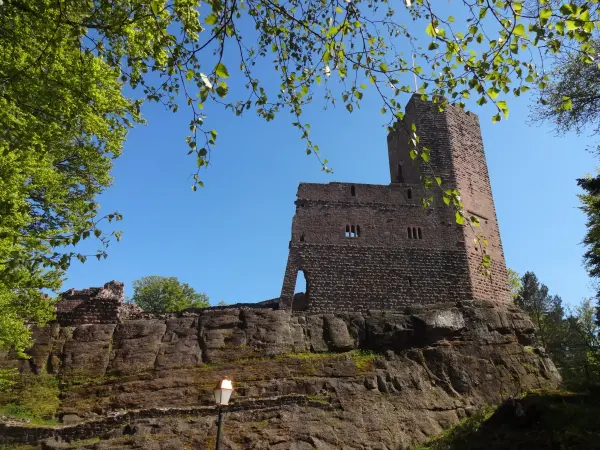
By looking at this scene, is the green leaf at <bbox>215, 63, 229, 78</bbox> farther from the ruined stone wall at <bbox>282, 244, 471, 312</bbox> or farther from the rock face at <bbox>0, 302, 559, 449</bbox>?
the ruined stone wall at <bbox>282, 244, 471, 312</bbox>

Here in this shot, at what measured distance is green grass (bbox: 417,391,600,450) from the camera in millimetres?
9000

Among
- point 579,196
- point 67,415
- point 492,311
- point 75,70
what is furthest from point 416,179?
point 67,415

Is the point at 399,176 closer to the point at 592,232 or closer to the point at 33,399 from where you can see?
the point at 592,232

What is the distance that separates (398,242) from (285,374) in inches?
344

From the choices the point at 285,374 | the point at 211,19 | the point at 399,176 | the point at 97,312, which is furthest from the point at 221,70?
the point at 399,176

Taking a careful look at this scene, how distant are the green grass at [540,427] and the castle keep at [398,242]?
A: 763 centimetres

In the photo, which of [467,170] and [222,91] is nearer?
[222,91]

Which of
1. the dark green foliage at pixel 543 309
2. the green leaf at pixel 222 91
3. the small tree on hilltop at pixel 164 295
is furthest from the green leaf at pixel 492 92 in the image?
the small tree on hilltop at pixel 164 295

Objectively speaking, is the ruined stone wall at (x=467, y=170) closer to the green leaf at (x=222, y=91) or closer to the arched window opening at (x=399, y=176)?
the arched window opening at (x=399, y=176)

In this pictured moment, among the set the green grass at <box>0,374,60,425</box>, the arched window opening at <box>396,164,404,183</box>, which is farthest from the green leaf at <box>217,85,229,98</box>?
the arched window opening at <box>396,164,404,183</box>

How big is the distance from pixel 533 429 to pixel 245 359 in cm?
909

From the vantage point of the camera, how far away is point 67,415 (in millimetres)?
13211

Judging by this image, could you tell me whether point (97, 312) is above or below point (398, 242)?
below

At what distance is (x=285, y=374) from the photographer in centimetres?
1484
